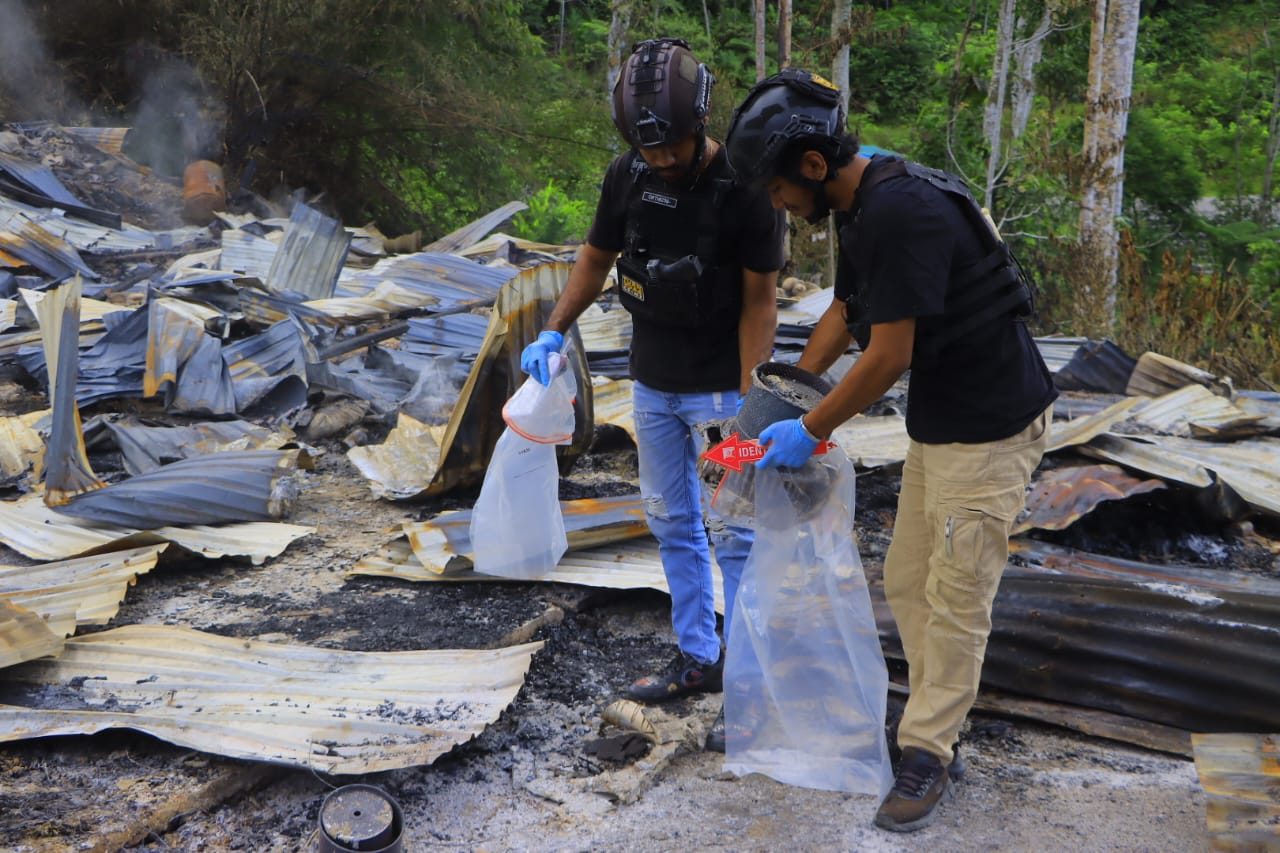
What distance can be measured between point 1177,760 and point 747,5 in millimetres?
23595

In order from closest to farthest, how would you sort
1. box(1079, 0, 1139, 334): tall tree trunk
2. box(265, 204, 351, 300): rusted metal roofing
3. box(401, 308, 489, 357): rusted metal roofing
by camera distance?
box(401, 308, 489, 357): rusted metal roofing < box(265, 204, 351, 300): rusted metal roofing < box(1079, 0, 1139, 334): tall tree trunk

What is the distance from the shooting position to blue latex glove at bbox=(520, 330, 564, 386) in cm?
297

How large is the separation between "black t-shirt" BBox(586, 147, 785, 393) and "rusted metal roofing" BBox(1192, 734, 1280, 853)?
1.40 meters

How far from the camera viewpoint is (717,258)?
2.67m

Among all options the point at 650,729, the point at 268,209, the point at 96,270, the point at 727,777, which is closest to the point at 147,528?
the point at 650,729

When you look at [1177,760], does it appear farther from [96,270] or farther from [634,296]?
[96,270]

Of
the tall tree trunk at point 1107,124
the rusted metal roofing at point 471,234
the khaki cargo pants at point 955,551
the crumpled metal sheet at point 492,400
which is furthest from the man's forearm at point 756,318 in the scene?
the rusted metal roofing at point 471,234

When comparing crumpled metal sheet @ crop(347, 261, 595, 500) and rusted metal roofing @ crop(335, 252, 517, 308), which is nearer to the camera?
crumpled metal sheet @ crop(347, 261, 595, 500)

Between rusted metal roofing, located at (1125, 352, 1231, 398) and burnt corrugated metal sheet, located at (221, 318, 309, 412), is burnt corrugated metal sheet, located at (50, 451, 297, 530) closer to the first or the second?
burnt corrugated metal sheet, located at (221, 318, 309, 412)

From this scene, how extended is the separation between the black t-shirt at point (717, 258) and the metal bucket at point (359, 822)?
49.2 inches

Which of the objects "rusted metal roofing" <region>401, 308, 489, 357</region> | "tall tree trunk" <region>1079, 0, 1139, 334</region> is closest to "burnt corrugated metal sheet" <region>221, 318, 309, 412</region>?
"rusted metal roofing" <region>401, 308, 489, 357</region>

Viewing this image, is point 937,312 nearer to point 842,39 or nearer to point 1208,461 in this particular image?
point 1208,461

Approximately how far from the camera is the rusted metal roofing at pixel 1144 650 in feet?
8.70

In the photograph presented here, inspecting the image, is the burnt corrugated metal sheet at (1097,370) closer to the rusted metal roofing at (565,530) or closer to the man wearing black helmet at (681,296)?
the rusted metal roofing at (565,530)
